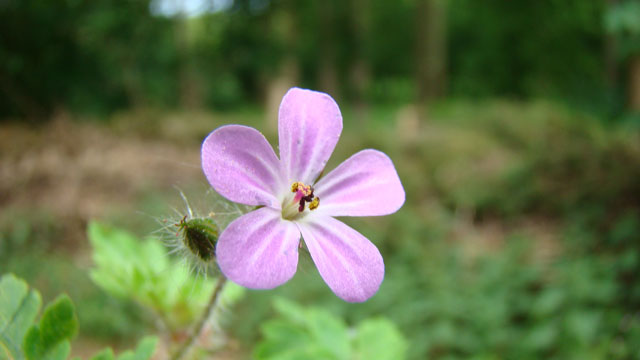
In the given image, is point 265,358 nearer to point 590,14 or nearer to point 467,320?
point 467,320

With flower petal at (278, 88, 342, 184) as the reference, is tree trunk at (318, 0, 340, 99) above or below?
above

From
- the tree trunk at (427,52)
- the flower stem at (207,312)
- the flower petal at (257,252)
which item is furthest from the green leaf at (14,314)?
the tree trunk at (427,52)

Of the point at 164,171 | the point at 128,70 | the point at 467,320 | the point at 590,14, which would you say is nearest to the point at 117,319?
the point at 467,320

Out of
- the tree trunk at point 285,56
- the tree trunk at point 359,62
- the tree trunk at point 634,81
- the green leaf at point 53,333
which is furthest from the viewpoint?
the tree trunk at point 359,62

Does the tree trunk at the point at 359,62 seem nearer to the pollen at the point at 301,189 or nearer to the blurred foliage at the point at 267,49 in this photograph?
the blurred foliage at the point at 267,49

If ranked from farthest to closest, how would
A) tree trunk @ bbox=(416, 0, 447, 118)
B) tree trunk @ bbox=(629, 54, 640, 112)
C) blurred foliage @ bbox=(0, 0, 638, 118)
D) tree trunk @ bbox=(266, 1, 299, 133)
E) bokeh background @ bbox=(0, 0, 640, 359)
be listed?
tree trunk @ bbox=(416, 0, 447, 118) → tree trunk @ bbox=(266, 1, 299, 133) → blurred foliage @ bbox=(0, 0, 638, 118) → tree trunk @ bbox=(629, 54, 640, 112) → bokeh background @ bbox=(0, 0, 640, 359)

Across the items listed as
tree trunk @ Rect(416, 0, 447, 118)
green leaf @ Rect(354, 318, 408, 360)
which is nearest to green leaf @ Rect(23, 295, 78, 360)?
green leaf @ Rect(354, 318, 408, 360)

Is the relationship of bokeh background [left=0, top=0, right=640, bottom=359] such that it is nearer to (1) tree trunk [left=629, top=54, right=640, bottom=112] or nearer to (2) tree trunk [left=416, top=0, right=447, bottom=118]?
(1) tree trunk [left=629, top=54, right=640, bottom=112]
